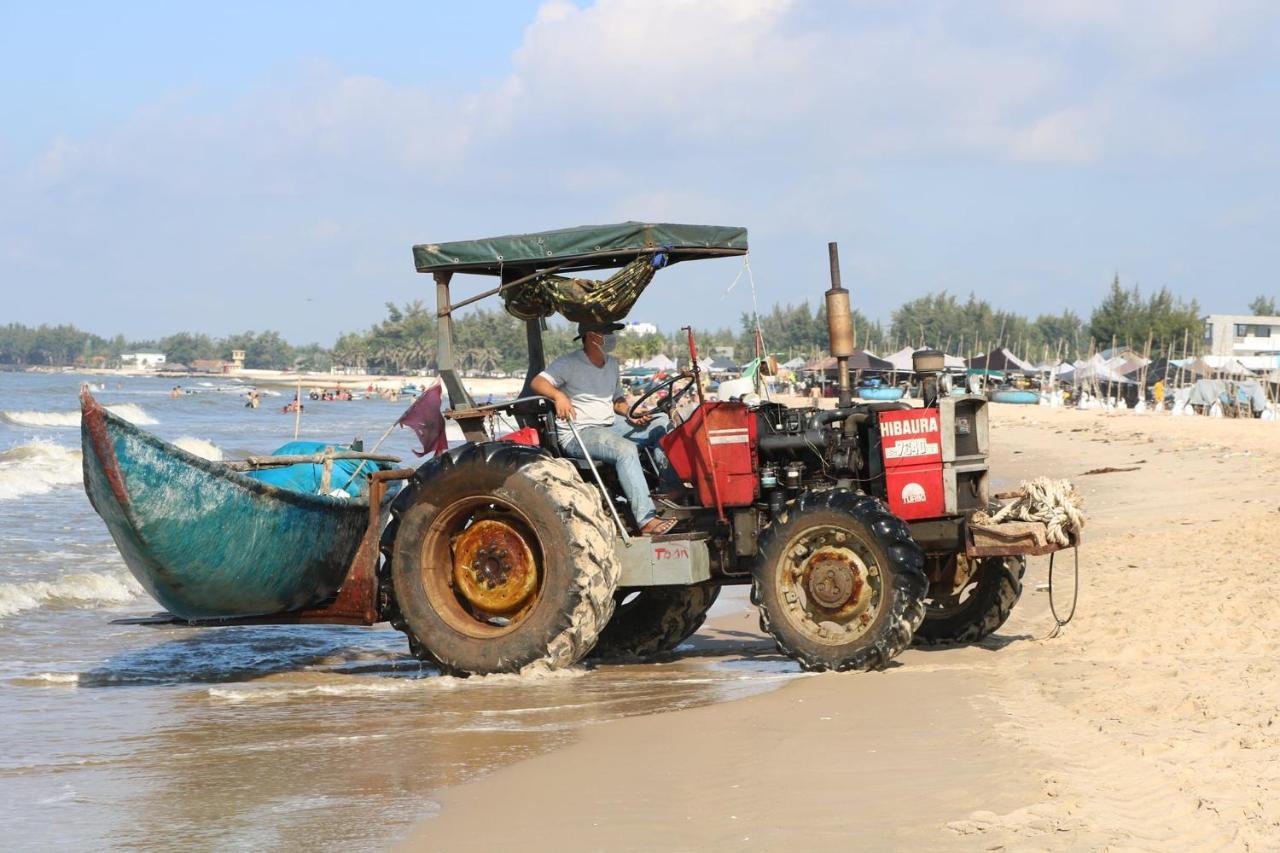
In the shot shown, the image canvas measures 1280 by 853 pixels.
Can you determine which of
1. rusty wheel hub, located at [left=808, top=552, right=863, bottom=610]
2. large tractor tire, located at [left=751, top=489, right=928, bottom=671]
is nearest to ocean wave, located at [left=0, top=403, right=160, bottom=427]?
large tractor tire, located at [left=751, top=489, right=928, bottom=671]

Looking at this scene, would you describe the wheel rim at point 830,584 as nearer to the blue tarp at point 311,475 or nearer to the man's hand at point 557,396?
the man's hand at point 557,396

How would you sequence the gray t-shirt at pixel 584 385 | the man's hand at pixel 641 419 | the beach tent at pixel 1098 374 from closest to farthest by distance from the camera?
1. the gray t-shirt at pixel 584 385
2. the man's hand at pixel 641 419
3. the beach tent at pixel 1098 374

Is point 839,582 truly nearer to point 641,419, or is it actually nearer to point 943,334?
point 641,419

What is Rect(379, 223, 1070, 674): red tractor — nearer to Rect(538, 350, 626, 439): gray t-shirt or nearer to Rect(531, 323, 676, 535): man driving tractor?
Rect(531, 323, 676, 535): man driving tractor

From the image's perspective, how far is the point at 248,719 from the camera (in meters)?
7.61

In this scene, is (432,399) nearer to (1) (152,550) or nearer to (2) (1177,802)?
(1) (152,550)

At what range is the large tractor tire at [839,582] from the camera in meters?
7.74

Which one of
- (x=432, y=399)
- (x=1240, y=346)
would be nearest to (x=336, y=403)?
(x=1240, y=346)

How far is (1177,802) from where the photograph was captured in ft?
16.4

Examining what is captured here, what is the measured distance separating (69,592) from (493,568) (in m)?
6.15

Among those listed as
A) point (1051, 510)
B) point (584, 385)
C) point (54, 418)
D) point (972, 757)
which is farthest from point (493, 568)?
point (54, 418)

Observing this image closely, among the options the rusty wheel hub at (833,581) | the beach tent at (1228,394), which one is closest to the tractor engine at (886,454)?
the rusty wheel hub at (833,581)

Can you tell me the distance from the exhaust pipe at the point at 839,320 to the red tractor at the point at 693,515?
2cm

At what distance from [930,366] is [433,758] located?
12.0ft
